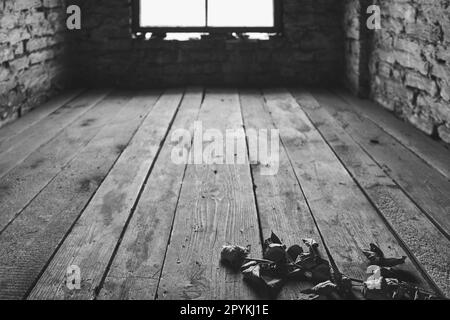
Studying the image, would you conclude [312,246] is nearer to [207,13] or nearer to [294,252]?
[294,252]

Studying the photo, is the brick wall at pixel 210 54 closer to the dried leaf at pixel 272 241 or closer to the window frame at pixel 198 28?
the window frame at pixel 198 28

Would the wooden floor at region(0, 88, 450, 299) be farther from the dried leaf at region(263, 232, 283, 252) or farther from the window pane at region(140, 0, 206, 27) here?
the window pane at region(140, 0, 206, 27)

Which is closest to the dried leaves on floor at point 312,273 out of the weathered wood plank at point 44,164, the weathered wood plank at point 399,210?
the weathered wood plank at point 399,210

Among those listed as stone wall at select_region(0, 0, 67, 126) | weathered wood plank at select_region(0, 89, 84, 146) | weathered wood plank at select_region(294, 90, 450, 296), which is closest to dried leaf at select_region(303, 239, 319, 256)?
weathered wood plank at select_region(294, 90, 450, 296)

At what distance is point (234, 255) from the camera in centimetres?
155

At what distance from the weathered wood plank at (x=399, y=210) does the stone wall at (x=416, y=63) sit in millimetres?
557

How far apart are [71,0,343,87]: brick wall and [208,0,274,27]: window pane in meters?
0.20

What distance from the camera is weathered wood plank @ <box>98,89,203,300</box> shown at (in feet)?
4.60

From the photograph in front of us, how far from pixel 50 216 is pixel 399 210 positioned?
1.41 m

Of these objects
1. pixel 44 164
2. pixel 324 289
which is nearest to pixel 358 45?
pixel 44 164
